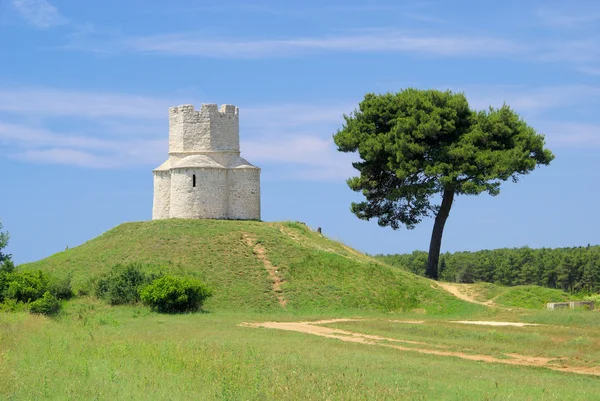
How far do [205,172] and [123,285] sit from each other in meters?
12.2

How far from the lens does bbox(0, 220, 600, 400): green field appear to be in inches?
552

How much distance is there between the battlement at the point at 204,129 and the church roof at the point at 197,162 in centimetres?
76

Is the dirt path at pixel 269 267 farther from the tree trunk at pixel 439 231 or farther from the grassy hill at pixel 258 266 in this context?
the tree trunk at pixel 439 231

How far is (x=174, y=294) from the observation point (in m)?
32.0

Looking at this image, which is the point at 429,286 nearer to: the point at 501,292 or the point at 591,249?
the point at 501,292

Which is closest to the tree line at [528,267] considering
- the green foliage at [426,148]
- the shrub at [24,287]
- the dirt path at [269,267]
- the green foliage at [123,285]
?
the green foliage at [426,148]

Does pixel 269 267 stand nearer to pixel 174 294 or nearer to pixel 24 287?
pixel 174 294

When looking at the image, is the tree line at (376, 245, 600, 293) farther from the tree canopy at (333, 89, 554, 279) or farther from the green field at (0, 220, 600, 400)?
the green field at (0, 220, 600, 400)

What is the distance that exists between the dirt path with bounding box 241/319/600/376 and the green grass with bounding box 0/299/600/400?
837 mm

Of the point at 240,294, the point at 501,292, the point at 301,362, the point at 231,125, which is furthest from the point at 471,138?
the point at 301,362

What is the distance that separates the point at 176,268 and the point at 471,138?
18969 millimetres

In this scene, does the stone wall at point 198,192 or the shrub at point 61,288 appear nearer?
the shrub at point 61,288

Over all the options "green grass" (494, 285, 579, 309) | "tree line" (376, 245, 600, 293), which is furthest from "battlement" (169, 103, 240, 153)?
"tree line" (376, 245, 600, 293)

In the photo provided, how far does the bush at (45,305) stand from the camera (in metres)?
30.3
